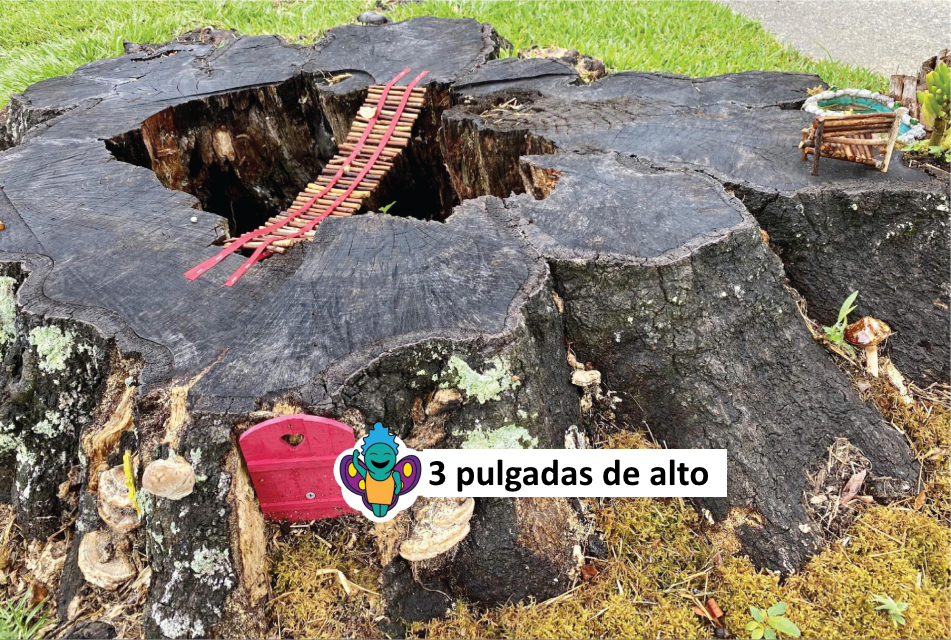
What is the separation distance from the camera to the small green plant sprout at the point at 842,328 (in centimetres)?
240

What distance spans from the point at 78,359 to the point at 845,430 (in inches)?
99.0

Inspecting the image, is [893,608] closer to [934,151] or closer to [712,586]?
[712,586]

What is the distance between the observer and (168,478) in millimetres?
1610

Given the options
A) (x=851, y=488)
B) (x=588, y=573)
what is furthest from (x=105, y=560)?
(x=851, y=488)

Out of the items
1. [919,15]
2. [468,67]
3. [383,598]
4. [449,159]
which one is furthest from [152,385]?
[919,15]

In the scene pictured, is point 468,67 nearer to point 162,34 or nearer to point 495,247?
point 495,247

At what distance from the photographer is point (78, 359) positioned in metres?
2.01

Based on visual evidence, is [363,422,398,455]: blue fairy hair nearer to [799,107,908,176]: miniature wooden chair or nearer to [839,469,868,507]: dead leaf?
[839,469,868,507]: dead leaf

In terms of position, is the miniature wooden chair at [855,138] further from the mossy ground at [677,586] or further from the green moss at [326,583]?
the green moss at [326,583]

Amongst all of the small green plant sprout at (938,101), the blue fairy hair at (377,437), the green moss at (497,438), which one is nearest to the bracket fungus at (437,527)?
the green moss at (497,438)

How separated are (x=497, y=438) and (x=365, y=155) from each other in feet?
6.78

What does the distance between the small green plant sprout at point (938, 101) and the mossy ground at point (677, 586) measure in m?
1.56

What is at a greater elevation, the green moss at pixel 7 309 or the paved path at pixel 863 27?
the green moss at pixel 7 309

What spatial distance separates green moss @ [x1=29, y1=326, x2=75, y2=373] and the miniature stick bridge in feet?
3.09
